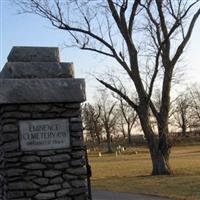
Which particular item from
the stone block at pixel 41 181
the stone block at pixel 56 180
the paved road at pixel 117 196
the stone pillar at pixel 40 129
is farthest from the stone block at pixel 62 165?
the paved road at pixel 117 196

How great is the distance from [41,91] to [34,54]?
0.86m

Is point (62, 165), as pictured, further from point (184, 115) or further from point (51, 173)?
point (184, 115)

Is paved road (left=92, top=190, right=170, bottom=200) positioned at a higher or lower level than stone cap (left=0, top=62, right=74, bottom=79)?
lower

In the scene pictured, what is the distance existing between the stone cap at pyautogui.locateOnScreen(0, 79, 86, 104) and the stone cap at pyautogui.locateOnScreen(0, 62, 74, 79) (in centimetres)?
24

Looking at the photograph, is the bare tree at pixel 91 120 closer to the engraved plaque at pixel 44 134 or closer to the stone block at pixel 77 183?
the stone block at pixel 77 183

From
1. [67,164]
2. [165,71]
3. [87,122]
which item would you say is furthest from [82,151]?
[87,122]

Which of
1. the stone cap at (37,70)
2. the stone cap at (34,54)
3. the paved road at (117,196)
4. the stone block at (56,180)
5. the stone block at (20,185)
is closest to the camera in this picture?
the stone block at (20,185)

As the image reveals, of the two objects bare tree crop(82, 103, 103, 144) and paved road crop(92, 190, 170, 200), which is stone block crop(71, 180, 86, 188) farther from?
bare tree crop(82, 103, 103, 144)

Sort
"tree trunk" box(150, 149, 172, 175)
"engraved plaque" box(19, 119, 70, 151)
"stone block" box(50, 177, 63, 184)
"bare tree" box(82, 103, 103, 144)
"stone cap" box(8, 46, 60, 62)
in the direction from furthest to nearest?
"bare tree" box(82, 103, 103, 144) → "tree trunk" box(150, 149, 172, 175) → "stone cap" box(8, 46, 60, 62) → "stone block" box(50, 177, 63, 184) → "engraved plaque" box(19, 119, 70, 151)

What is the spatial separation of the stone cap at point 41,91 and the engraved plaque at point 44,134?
40 cm

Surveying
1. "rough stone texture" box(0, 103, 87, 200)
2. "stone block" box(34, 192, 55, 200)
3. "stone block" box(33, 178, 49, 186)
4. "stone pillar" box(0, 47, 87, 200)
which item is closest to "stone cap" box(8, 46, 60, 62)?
"stone pillar" box(0, 47, 87, 200)

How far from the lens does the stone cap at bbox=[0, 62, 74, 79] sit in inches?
419

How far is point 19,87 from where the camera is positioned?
10391 millimetres

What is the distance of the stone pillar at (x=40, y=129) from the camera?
10.3m
